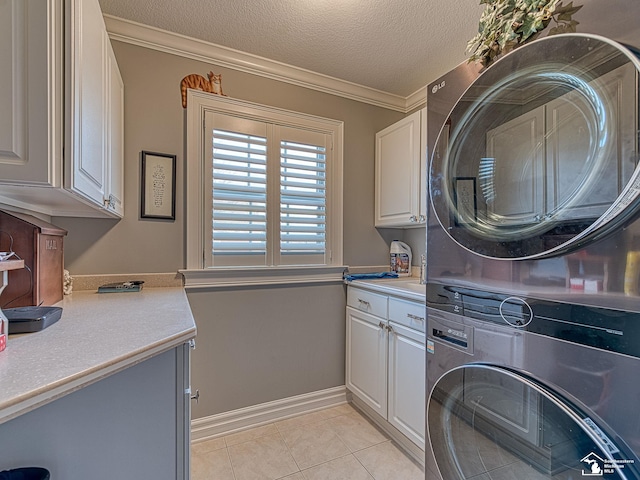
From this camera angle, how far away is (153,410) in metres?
0.96

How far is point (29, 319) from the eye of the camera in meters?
0.89

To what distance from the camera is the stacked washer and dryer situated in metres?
0.65

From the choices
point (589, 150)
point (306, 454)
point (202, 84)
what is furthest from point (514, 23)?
point (306, 454)

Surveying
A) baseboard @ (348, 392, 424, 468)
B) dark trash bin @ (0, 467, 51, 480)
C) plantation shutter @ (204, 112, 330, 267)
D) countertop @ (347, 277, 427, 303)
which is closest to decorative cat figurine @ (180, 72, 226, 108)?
plantation shutter @ (204, 112, 330, 267)

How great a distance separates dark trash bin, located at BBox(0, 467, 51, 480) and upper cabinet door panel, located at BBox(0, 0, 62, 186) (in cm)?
74

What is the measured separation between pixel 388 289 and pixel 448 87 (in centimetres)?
111

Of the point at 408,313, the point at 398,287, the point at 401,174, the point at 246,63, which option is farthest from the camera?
the point at 401,174

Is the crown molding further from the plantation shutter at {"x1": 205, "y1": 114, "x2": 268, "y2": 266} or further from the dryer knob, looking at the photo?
the dryer knob

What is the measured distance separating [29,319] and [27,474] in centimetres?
40

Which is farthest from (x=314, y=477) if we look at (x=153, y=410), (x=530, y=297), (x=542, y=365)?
(x=530, y=297)

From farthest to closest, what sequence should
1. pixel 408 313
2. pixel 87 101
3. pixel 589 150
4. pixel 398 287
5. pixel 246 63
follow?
pixel 246 63 < pixel 398 287 < pixel 408 313 < pixel 87 101 < pixel 589 150

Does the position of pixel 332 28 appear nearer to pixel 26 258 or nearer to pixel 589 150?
pixel 589 150

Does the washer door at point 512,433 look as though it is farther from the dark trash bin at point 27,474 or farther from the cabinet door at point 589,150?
the dark trash bin at point 27,474

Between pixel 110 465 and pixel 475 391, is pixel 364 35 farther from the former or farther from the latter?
pixel 110 465
